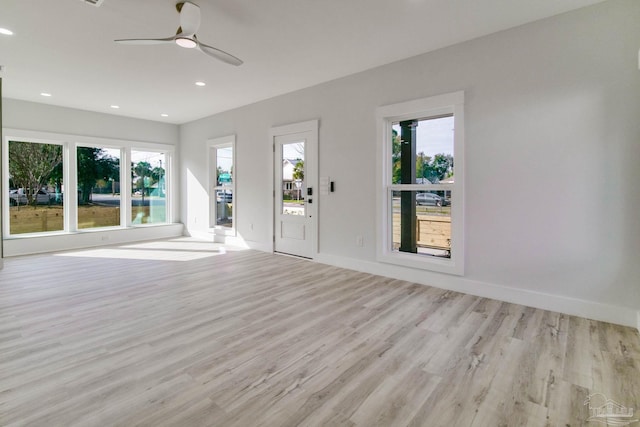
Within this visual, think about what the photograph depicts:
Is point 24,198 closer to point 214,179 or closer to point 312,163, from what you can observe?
point 214,179

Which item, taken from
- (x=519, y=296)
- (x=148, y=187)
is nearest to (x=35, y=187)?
(x=148, y=187)

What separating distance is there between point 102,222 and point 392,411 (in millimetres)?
7371

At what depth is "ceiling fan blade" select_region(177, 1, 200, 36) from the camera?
2777 mm

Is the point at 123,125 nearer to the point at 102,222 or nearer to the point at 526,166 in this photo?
the point at 102,222

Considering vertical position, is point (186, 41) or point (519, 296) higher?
point (186, 41)

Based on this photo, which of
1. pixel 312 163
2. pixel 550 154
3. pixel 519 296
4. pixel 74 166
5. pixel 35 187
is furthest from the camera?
pixel 74 166

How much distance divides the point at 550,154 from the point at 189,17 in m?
3.58

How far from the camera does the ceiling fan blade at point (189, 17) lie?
2.78m

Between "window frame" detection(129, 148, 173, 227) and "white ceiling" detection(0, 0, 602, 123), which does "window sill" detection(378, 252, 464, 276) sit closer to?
"white ceiling" detection(0, 0, 602, 123)

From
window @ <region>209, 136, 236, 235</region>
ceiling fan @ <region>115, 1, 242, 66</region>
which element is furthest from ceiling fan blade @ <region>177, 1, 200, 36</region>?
window @ <region>209, 136, 236, 235</region>

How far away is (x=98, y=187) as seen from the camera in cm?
684

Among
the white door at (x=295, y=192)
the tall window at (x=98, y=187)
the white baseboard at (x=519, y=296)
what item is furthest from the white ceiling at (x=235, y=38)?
the white baseboard at (x=519, y=296)

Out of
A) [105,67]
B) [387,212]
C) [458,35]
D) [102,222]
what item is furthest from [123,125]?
[458,35]

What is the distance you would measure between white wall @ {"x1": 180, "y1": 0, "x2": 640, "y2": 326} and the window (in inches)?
141
